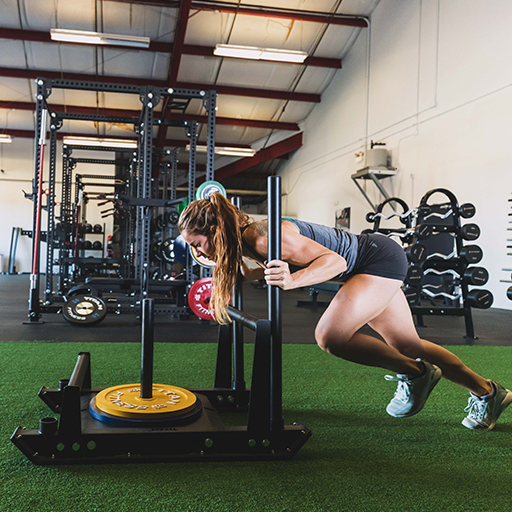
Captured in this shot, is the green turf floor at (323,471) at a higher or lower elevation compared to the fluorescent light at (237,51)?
lower

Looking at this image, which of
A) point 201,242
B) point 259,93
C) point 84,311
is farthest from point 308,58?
point 201,242

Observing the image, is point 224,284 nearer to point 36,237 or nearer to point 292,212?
point 36,237

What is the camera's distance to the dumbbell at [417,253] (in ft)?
15.4

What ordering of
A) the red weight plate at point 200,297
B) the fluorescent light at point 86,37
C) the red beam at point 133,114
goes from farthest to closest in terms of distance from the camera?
the red beam at point 133,114 → the fluorescent light at point 86,37 → the red weight plate at point 200,297

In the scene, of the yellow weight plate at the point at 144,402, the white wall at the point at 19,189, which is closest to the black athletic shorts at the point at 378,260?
the yellow weight plate at the point at 144,402

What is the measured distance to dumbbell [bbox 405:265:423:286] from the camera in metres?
4.61

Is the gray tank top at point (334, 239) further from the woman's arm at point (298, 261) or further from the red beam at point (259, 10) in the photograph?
the red beam at point (259, 10)

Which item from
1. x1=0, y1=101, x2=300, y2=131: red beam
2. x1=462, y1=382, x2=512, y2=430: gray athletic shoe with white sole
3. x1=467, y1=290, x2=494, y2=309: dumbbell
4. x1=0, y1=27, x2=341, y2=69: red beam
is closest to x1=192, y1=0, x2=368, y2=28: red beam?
x1=0, y1=27, x2=341, y2=69: red beam

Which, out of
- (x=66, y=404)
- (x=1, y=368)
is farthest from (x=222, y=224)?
(x=1, y=368)

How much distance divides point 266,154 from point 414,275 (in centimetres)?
975

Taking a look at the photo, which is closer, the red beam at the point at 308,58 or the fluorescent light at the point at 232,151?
the red beam at the point at 308,58

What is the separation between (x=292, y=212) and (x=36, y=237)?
10330 millimetres

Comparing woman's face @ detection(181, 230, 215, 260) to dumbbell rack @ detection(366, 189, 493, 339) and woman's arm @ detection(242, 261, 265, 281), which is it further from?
dumbbell rack @ detection(366, 189, 493, 339)

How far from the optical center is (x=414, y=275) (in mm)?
4625
